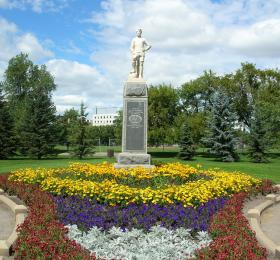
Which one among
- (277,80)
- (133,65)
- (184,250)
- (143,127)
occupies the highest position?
(277,80)

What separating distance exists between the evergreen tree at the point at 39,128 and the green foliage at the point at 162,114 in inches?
410

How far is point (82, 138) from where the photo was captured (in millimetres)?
30469

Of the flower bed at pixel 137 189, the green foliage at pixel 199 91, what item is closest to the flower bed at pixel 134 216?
the flower bed at pixel 137 189

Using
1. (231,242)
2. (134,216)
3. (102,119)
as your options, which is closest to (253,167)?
(134,216)

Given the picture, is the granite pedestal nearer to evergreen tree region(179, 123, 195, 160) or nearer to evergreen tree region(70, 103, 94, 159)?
evergreen tree region(70, 103, 94, 159)

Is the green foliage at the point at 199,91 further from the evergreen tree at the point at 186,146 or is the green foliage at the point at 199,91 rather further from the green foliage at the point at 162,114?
the evergreen tree at the point at 186,146

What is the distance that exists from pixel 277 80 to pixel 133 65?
3435 cm

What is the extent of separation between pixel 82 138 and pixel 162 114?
12407 millimetres

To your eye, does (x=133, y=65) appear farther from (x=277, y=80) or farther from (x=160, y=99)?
(x=277, y=80)

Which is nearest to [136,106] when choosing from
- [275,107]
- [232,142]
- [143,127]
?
[143,127]

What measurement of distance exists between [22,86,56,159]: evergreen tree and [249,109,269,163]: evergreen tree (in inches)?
634

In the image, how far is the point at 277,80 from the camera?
149ft

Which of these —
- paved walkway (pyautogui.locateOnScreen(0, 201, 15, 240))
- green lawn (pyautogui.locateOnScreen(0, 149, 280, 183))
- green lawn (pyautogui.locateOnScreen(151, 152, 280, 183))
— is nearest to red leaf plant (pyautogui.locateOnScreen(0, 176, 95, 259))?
paved walkway (pyautogui.locateOnScreen(0, 201, 15, 240))

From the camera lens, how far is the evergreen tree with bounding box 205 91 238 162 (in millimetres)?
32156
